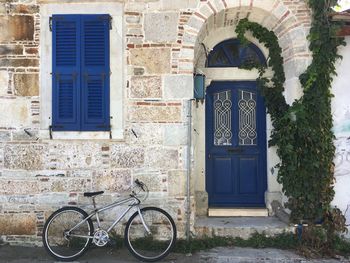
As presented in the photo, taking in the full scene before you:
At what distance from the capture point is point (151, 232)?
6.90 m

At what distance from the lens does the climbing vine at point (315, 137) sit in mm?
6879

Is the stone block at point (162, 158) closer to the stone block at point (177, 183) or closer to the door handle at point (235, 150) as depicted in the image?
the stone block at point (177, 183)

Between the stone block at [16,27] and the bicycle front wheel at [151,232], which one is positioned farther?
the stone block at [16,27]

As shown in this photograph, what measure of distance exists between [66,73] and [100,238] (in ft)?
8.65

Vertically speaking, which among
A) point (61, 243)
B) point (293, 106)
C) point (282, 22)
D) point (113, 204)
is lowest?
point (61, 243)

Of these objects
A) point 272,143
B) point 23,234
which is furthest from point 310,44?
point 23,234

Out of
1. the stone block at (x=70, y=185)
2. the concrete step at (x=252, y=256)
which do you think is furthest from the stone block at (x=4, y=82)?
the concrete step at (x=252, y=256)

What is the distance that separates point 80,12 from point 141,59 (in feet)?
4.04

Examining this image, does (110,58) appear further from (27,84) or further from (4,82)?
(4,82)

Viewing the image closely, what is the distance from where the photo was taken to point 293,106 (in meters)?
6.99

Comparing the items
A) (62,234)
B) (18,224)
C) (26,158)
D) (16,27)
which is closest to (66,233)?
(62,234)

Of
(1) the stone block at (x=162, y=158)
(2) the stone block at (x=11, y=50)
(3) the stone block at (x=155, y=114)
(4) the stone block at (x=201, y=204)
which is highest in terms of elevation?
(2) the stone block at (x=11, y=50)

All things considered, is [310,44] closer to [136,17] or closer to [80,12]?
[136,17]

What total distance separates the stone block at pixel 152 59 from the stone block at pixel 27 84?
1.58 meters
